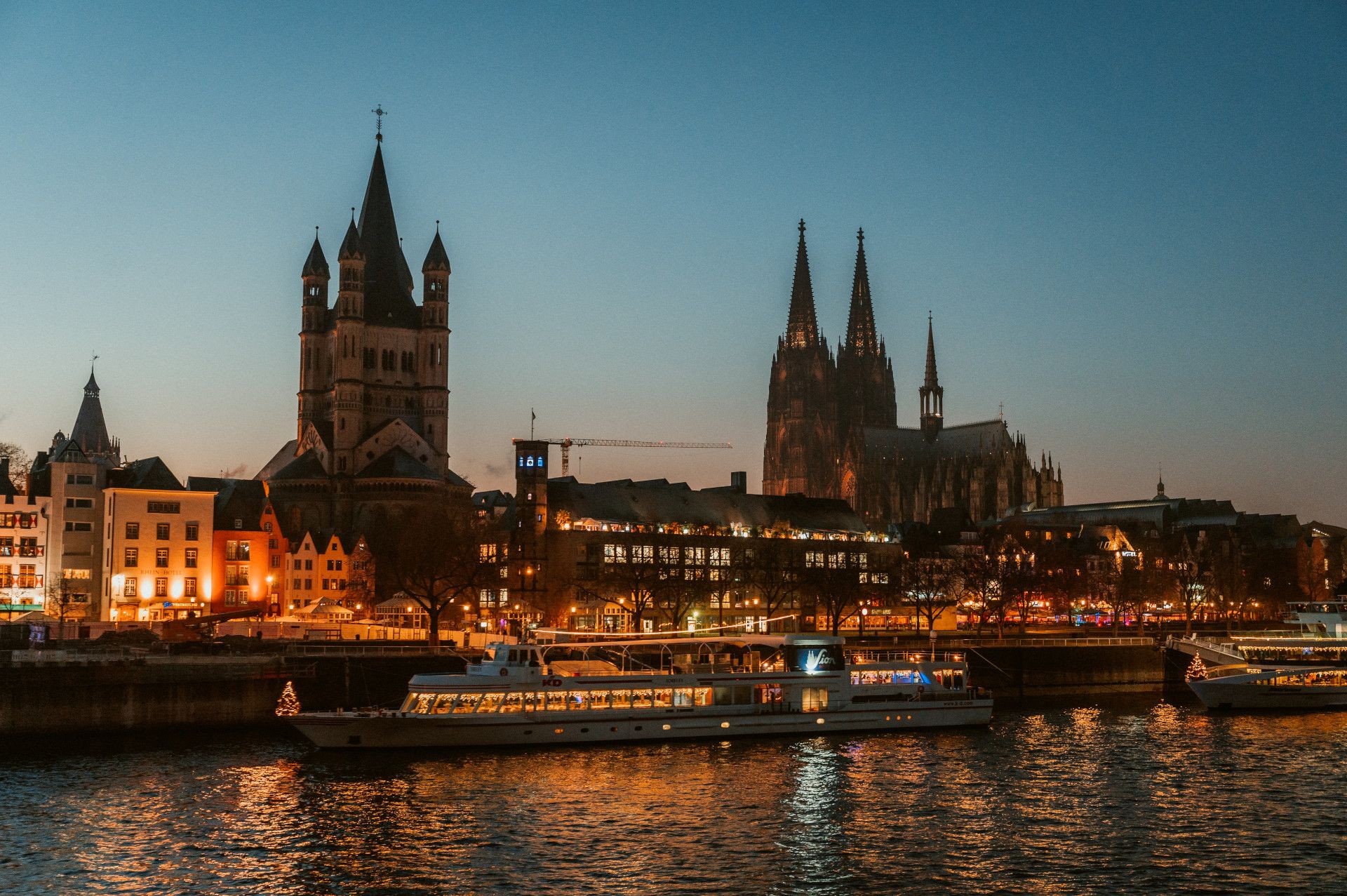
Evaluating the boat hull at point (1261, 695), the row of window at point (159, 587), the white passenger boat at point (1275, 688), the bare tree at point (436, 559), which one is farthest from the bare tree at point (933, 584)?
the row of window at point (159, 587)

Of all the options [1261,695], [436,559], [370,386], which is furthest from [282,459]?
[1261,695]

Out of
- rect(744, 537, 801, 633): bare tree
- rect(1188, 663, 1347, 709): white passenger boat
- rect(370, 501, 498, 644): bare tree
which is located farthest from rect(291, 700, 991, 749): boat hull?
rect(744, 537, 801, 633): bare tree

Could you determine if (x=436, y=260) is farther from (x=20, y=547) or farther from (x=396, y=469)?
(x=20, y=547)

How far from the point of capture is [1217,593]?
163625 mm

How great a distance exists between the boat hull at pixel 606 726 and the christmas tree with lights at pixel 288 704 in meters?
2.42

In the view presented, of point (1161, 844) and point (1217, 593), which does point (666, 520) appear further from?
point (1161, 844)

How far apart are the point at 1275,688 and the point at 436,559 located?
58.5 m

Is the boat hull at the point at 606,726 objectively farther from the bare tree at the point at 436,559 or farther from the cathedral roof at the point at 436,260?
the cathedral roof at the point at 436,260

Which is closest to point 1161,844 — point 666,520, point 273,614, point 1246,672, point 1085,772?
point 1085,772

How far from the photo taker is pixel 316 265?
168 m

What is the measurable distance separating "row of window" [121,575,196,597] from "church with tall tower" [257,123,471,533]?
31.0 metres

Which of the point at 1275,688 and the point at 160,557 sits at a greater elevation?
the point at 160,557

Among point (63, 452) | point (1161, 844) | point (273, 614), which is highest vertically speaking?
point (63, 452)

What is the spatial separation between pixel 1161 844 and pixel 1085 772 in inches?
531
